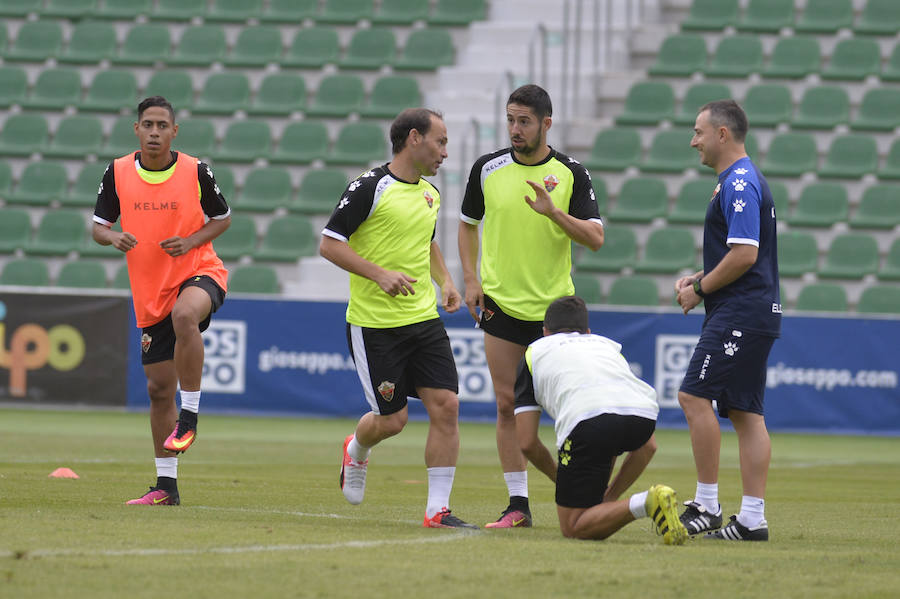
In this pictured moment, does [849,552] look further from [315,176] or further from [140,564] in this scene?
[315,176]

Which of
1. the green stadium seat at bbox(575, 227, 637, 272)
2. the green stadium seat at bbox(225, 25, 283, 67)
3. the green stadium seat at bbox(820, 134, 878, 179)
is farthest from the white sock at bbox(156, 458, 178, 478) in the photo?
the green stadium seat at bbox(225, 25, 283, 67)

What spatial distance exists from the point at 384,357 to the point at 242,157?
14.7 m

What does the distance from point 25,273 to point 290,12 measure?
22.1 feet

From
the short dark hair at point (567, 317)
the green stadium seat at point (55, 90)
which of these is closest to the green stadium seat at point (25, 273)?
the green stadium seat at point (55, 90)

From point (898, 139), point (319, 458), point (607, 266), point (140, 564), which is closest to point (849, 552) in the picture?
point (140, 564)

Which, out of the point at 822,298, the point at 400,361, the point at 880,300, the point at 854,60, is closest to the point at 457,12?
the point at 854,60

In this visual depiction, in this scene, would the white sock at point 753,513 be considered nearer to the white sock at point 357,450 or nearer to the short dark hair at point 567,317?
the short dark hair at point 567,317

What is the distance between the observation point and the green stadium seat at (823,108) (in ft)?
66.2

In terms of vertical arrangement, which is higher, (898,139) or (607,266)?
(898,139)

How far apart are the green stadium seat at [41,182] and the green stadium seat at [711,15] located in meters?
10.2

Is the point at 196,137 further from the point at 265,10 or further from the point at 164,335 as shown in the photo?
the point at 164,335

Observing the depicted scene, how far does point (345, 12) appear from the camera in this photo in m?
23.5

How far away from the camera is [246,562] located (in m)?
5.37

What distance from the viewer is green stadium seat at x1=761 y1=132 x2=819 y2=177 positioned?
1975cm
